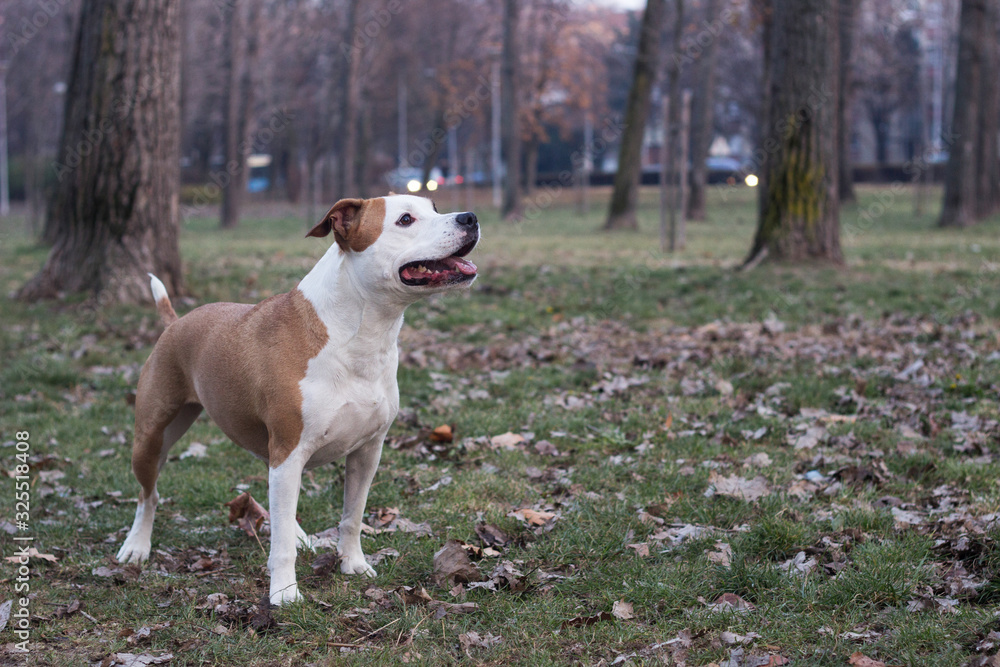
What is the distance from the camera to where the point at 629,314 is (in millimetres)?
10016

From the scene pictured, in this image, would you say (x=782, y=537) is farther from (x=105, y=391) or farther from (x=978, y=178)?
(x=978, y=178)

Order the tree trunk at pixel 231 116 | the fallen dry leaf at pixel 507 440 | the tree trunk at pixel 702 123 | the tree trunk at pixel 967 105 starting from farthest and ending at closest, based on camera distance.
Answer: the tree trunk at pixel 702 123 → the tree trunk at pixel 231 116 → the tree trunk at pixel 967 105 → the fallen dry leaf at pixel 507 440

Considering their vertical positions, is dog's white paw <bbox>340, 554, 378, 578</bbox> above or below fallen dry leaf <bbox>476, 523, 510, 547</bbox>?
below

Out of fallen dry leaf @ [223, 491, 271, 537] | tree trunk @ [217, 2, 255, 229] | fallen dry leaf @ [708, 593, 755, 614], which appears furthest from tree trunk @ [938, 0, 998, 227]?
fallen dry leaf @ [223, 491, 271, 537]

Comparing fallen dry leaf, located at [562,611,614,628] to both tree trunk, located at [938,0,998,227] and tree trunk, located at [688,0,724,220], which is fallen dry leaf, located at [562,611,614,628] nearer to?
tree trunk, located at [938,0,998,227]

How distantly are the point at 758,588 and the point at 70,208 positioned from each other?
850cm

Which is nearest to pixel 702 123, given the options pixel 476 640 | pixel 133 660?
pixel 476 640

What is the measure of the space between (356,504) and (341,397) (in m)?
0.60

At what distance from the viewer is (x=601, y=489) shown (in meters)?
4.89

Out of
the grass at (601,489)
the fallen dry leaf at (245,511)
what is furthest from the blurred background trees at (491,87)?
the fallen dry leaf at (245,511)

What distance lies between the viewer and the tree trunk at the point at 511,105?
2789 centimetres

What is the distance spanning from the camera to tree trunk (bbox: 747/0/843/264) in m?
11.4

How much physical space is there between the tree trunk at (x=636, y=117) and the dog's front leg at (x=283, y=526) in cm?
1920

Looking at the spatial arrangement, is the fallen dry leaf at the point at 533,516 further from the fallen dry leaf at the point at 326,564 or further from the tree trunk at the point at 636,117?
the tree trunk at the point at 636,117
